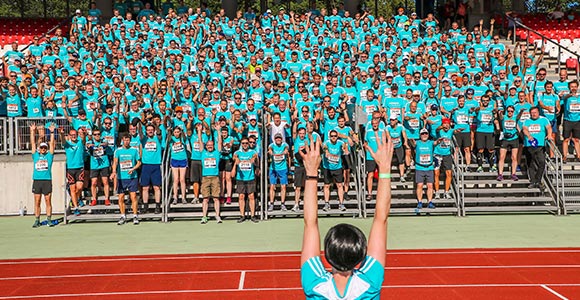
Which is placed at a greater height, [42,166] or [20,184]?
[42,166]

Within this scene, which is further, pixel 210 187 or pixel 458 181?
pixel 458 181

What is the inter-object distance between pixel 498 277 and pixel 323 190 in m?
→ 7.69

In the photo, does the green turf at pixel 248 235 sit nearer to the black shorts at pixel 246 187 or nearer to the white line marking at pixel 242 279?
the black shorts at pixel 246 187

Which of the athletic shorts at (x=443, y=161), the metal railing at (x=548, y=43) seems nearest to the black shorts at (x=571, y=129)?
the athletic shorts at (x=443, y=161)

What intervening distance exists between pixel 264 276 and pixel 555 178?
9.54m

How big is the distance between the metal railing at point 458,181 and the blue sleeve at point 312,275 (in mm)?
14522

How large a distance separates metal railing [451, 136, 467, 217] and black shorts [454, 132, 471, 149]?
189mm

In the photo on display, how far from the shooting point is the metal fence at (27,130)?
18.3 meters

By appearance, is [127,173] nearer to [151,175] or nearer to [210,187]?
[151,175]

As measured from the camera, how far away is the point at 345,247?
10.9 ft

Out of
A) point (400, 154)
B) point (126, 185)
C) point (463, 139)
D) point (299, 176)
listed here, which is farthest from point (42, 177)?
point (463, 139)

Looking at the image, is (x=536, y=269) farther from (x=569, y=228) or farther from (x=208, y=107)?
(x=208, y=107)

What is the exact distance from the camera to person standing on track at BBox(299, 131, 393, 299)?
3.36 meters

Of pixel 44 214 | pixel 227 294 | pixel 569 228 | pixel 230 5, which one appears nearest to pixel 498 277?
pixel 227 294
